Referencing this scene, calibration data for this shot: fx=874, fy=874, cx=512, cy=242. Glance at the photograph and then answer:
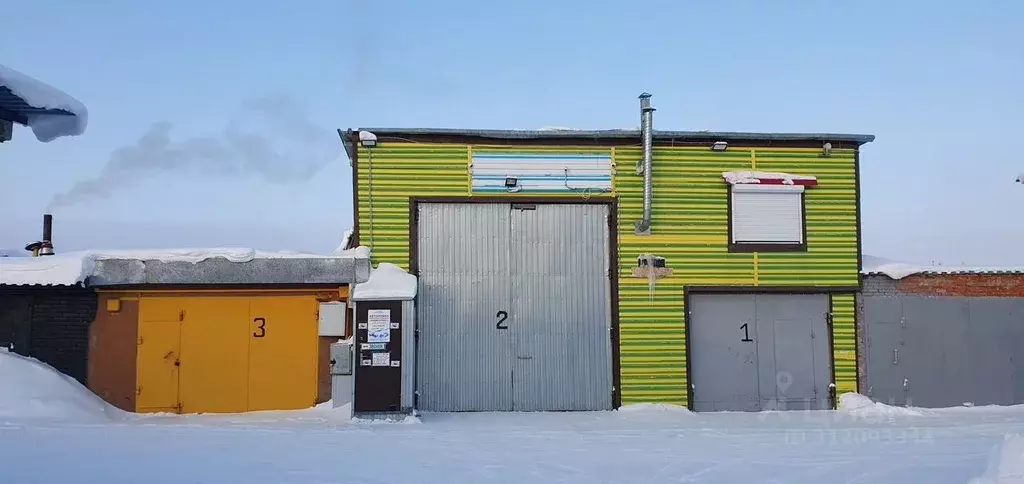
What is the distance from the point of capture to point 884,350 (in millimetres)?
15305

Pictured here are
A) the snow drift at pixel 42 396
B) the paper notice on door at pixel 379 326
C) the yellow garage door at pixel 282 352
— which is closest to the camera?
the snow drift at pixel 42 396

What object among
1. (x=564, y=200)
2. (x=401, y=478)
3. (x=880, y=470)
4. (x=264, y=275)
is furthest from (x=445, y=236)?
(x=880, y=470)

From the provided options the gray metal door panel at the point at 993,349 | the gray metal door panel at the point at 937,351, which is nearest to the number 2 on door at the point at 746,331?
the gray metal door panel at the point at 937,351

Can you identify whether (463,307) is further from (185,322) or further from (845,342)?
(845,342)

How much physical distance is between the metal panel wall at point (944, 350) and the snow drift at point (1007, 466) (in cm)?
693

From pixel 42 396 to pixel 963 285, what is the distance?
50.1 ft

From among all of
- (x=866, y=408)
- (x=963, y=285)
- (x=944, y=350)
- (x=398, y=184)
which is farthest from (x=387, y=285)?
(x=963, y=285)

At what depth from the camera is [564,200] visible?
49.0 feet

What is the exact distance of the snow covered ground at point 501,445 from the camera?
8969 mm

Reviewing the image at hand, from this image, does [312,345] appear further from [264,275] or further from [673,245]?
[673,245]

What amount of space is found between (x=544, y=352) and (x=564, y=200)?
260 cm

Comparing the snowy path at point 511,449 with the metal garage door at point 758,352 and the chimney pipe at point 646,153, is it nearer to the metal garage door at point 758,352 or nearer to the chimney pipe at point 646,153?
the metal garage door at point 758,352

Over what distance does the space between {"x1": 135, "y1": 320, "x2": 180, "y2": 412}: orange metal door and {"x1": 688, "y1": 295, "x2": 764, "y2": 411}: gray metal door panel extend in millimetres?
8729

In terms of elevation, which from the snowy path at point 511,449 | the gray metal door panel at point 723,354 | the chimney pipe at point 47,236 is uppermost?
the chimney pipe at point 47,236
